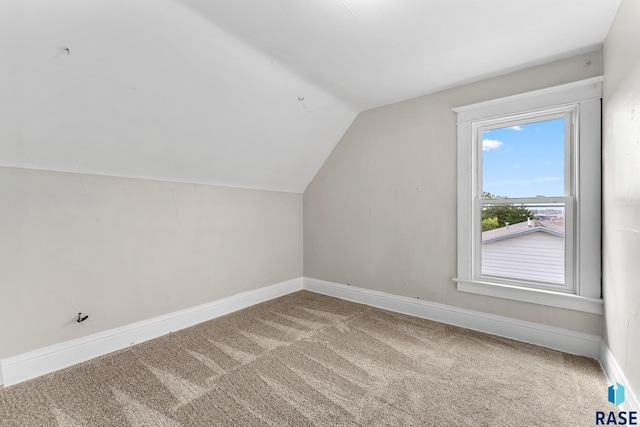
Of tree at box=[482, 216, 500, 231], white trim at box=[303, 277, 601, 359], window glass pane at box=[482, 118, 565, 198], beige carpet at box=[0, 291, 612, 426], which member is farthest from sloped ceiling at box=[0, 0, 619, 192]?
white trim at box=[303, 277, 601, 359]

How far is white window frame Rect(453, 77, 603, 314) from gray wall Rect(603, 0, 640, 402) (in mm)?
96

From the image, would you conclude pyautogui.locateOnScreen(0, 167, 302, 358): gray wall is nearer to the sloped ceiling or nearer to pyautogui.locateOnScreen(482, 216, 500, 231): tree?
the sloped ceiling

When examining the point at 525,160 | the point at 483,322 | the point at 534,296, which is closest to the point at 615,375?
the point at 534,296

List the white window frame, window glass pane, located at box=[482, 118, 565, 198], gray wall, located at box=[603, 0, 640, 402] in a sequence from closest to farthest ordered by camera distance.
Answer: gray wall, located at box=[603, 0, 640, 402], the white window frame, window glass pane, located at box=[482, 118, 565, 198]

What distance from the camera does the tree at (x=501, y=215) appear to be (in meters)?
2.40

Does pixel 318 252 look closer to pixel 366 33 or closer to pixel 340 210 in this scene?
pixel 340 210

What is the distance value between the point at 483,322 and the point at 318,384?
5.33ft

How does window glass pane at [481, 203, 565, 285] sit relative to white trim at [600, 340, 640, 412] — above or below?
above

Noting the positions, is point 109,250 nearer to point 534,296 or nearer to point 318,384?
point 318,384

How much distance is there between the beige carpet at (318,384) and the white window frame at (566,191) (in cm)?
43

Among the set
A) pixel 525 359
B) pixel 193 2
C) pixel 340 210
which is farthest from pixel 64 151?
pixel 525 359

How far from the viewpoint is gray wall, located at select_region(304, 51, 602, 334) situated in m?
2.32

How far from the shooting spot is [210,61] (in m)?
1.91

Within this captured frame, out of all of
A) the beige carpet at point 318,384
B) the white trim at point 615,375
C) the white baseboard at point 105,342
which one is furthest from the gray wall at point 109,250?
the white trim at point 615,375
